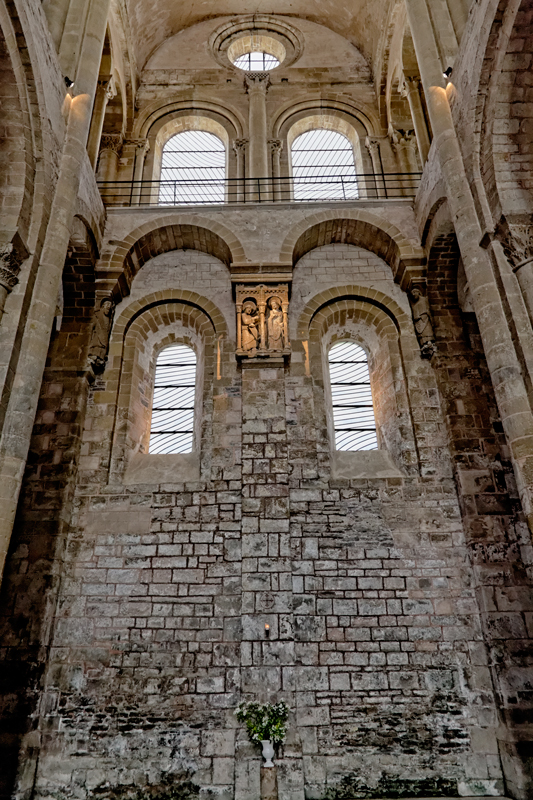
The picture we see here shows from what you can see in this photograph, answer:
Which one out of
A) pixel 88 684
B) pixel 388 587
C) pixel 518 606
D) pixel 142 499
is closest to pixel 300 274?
pixel 142 499

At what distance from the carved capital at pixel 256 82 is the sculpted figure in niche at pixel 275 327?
21.7 feet

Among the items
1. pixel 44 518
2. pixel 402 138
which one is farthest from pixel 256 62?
pixel 44 518

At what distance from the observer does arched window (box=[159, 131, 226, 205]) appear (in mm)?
12625

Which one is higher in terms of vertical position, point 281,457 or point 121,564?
point 281,457

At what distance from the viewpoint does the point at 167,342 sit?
10781mm

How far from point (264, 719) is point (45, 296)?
5790 millimetres

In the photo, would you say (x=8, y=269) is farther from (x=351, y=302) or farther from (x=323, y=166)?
(x=323, y=166)

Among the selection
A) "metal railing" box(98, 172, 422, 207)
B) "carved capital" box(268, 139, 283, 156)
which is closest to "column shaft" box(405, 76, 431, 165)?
"metal railing" box(98, 172, 422, 207)

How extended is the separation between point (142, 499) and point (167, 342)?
3.26 m

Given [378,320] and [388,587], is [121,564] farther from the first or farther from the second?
[378,320]

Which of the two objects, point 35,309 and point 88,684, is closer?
point 35,309

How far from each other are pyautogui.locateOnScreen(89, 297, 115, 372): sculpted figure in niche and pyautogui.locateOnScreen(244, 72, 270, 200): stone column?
387cm

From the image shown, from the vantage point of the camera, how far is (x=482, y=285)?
7070 millimetres

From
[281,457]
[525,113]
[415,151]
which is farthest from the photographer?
[415,151]
